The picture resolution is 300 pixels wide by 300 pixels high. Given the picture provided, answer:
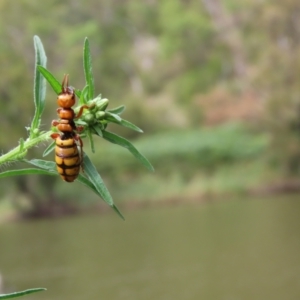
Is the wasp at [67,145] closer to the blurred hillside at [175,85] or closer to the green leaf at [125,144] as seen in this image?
the green leaf at [125,144]

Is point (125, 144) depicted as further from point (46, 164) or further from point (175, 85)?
point (175, 85)

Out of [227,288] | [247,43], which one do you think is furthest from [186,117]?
[227,288]

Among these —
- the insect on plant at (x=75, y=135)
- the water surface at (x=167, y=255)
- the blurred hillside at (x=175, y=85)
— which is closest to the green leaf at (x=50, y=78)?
the insect on plant at (x=75, y=135)

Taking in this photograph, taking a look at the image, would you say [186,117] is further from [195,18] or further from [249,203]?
[249,203]

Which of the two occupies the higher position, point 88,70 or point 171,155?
point 171,155

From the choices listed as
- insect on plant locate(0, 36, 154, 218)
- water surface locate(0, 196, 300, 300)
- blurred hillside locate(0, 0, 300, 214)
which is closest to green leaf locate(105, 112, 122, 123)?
insect on plant locate(0, 36, 154, 218)

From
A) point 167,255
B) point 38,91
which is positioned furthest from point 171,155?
point 38,91
